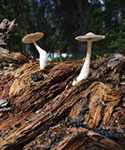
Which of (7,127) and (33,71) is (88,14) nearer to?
(33,71)

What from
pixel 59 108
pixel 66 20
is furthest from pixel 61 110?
pixel 66 20

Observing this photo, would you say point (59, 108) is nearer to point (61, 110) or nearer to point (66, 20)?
point (61, 110)

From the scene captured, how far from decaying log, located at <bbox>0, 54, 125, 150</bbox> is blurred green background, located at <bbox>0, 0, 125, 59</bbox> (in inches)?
196

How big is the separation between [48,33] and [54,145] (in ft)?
27.3

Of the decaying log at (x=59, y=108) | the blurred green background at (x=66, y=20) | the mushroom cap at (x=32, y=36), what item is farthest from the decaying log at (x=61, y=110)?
the blurred green background at (x=66, y=20)

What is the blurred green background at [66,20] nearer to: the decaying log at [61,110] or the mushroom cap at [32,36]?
the mushroom cap at [32,36]

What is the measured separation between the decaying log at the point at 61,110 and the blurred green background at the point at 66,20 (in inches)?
196

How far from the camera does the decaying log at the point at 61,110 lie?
1.05 meters

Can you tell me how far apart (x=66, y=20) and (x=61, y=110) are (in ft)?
24.8

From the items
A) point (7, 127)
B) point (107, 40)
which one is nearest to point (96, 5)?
point (107, 40)

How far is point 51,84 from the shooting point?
1506 millimetres

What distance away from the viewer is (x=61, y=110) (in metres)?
1.27

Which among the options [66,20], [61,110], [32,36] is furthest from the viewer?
[66,20]

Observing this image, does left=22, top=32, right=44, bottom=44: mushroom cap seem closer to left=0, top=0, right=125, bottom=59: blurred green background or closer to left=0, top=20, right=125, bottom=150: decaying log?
left=0, top=20, right=125, bottom=150: decaying log
